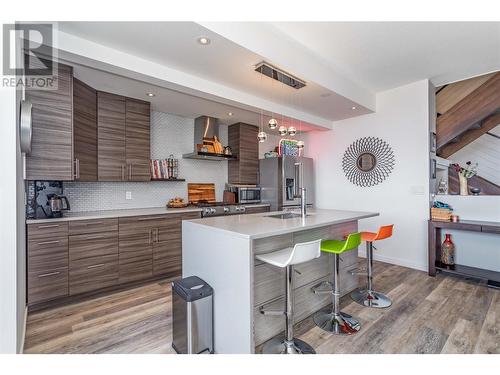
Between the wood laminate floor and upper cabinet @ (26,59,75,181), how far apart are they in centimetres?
145

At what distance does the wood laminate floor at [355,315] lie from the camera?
1.89m

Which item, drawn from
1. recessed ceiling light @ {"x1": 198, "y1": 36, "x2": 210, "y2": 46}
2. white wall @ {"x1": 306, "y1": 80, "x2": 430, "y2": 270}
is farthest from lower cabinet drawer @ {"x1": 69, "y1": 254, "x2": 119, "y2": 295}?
white wall @ {"x1": 306, "y1": 80, "x2": 430, "y2": 270}

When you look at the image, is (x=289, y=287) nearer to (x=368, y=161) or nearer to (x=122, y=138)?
(x=122, y=138)

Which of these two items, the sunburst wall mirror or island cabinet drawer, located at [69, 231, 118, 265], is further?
the sunburst wall mirror

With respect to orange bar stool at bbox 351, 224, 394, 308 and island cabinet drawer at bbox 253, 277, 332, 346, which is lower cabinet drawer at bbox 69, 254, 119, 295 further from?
orange bar stool at bbox 351, 224, 394, 308

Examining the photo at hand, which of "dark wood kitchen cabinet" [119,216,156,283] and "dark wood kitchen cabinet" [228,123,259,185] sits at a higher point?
"dark wood kitchen cabinet" [228,123,259,185]

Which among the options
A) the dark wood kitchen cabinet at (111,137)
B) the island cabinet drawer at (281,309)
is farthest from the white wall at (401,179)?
the dark wood kitchen cabinet at (111,137)

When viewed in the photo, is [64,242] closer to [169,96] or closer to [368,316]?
[169,96]

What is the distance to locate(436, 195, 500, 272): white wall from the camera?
10.5 ft

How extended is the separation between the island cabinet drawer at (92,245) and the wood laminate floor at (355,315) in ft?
1.72

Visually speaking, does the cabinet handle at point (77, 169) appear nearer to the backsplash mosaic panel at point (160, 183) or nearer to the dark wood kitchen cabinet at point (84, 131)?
the dark wood kitchen cabinet at point (84, 131)

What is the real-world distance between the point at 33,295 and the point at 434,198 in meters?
5.18

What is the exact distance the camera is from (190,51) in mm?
2330

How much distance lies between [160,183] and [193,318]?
275 cm
